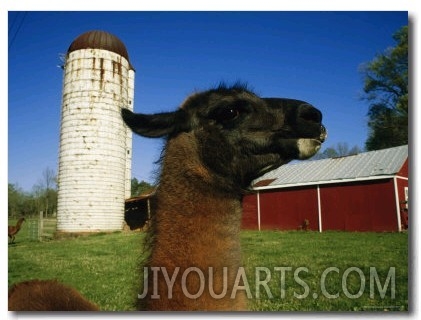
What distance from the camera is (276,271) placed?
4711 mm

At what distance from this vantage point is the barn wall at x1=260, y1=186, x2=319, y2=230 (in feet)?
36.0

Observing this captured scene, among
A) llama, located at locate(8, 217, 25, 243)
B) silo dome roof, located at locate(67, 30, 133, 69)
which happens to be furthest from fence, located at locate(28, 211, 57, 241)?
silo dome roof, located at locate(67, 30, 133, 69)

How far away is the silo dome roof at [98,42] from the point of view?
4.36m

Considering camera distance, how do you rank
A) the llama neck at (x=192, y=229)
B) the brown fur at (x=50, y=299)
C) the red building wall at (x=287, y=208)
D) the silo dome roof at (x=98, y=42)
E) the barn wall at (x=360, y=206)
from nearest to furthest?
the llama neck at (x=192, y=229) < the brown fur at (x=50, y=299) < the silo dome roof at (x=98, y=42) < the barn wall at (x=360, y=206) < the red building wall at (x=287, y=208)

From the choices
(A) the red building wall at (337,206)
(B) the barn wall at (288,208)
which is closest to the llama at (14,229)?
(A) the red building wall at (337,206)

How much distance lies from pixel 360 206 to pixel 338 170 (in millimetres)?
1211

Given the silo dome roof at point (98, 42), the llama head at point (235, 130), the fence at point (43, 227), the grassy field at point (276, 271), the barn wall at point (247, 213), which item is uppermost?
the silo dome roof at point (98, 42)

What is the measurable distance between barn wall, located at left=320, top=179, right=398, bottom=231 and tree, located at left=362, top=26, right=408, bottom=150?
267 cm

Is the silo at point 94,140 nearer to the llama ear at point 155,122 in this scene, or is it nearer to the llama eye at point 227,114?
the llama ear at point 155,122

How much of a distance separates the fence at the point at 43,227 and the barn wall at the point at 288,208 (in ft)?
23.4

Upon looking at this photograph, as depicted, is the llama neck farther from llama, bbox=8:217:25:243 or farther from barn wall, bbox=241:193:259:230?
llama, bbox=8:217:25:243
